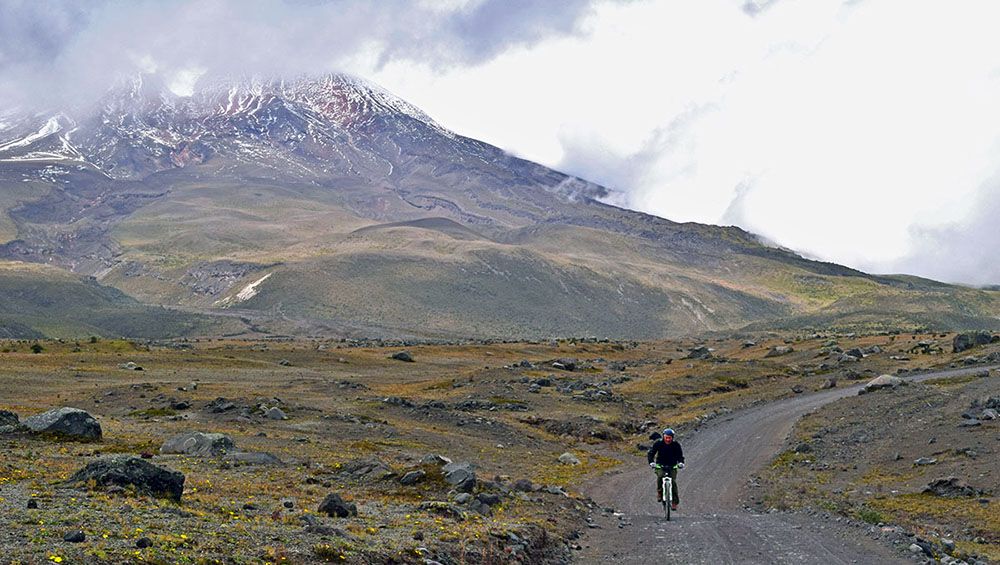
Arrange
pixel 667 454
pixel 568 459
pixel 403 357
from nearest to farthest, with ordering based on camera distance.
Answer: pixel 667 454 < pixel 568 459 < pixel 403 357

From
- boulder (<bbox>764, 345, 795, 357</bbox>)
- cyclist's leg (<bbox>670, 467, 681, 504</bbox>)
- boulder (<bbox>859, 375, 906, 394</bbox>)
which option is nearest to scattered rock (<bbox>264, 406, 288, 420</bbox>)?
cyclist's leg (<bbox>670, 467, 681, 504</bbox>)

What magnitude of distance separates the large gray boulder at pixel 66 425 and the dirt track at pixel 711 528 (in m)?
19.7

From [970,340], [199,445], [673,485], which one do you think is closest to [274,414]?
[199,445]

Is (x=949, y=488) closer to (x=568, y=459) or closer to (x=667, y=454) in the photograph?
(x=667, y=454)

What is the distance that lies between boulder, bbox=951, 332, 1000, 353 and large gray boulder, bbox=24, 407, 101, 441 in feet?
271

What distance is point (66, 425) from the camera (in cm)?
3266

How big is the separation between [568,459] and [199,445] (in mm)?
16532

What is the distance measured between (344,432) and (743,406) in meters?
29.9

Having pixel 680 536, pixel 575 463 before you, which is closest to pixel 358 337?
pixel 575 463

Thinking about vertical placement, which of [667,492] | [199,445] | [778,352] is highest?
[778,352]

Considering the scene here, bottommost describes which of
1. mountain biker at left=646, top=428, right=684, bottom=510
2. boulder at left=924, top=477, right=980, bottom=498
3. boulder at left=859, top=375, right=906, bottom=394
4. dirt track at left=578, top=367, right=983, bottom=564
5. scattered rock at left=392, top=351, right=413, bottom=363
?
dirt track at left=578, top=367, right=983, bottom=564

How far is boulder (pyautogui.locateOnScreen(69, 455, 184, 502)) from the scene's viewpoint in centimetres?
1788

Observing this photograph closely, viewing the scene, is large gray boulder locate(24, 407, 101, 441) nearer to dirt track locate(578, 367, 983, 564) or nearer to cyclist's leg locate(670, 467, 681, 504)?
dirt track locate(578, 367, 983, 564)

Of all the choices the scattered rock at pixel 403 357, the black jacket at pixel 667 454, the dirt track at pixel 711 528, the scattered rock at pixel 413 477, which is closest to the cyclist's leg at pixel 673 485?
the black jacket at pixel 667 454
